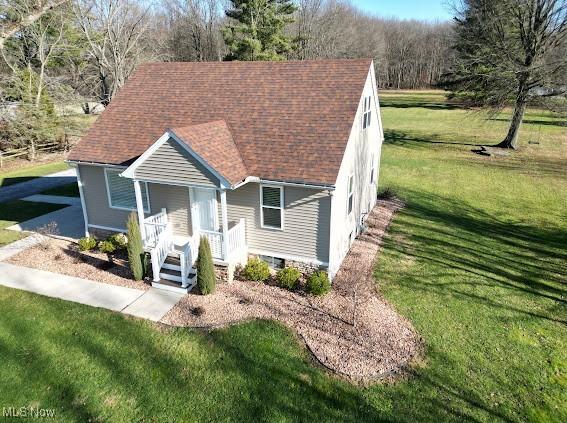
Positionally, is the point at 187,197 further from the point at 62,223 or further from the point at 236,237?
the point at 62,223

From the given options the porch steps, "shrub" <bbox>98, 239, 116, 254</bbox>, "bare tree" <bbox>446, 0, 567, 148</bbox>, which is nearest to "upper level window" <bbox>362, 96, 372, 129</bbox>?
the porch steps

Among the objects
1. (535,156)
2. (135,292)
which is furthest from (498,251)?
(535,156)

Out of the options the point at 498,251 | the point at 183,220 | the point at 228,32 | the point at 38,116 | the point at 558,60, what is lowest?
the point at 498,251

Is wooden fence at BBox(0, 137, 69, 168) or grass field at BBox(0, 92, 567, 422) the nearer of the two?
grass field at BBox(0, 92, 567, 422)

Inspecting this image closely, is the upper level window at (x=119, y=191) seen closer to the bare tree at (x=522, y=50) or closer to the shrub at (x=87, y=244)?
the shrub at (x=87, y=244)

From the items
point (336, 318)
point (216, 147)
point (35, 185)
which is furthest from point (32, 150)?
point (336, 318)

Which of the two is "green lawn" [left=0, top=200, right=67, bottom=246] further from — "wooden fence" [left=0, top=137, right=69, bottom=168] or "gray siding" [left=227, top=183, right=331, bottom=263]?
"wooden fence" [left=0, top=137, right=69, bottom=168]

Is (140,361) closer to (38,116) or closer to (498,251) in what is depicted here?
(498,251)
